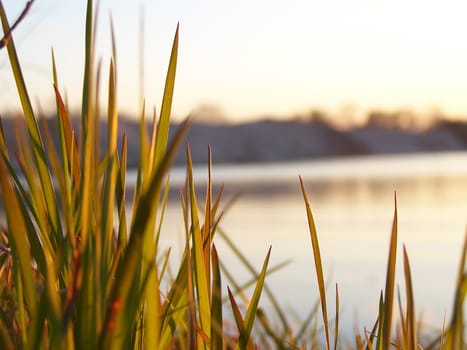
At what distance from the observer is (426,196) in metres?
10.4

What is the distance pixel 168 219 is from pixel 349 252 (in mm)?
4094

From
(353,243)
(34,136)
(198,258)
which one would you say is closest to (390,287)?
(198,258)

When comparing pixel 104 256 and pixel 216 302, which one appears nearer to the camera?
pixel 104 256

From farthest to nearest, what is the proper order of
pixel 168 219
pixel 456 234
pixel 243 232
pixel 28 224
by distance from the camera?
pixel 168 219, pixel 243 232, pixel 456 234, pixel 28 224

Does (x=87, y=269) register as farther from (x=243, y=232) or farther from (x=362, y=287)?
(x=243, y=232)

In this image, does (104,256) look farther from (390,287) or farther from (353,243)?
(353,243)

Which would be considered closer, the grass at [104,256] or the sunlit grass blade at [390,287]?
the grass at [104,256]

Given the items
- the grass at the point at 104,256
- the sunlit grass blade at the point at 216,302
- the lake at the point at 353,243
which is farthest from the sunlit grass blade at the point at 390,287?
the lake at the point at 353,243

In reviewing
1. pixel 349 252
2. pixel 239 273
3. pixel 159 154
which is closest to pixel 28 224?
pixel 159 154

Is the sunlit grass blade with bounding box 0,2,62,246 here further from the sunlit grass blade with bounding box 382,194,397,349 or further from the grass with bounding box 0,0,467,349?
the sunlit grass blade with bounding box 382,194,397,349

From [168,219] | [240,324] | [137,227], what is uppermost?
[137,227]

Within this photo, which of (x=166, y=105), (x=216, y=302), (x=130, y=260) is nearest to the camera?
(x=130, y=260)

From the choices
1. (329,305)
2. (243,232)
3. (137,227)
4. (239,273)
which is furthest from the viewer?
(243,232)

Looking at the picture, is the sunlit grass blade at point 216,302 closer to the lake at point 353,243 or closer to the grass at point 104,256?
the grass at point 104,256
